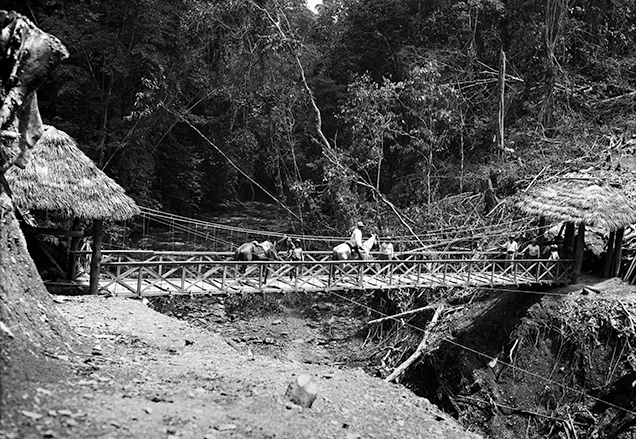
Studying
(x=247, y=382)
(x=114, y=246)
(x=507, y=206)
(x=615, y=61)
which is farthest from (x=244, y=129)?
(x=247, y=382)

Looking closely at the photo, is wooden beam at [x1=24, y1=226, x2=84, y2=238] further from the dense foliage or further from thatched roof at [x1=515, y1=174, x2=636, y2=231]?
thatched roof at [x1=515, y1=174, x2=636, y2=231]

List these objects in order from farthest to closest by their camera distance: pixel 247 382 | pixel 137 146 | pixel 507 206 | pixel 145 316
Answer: pixel 137 146 → pixel 507 206 → pixel 145 316 → pixel 247 382

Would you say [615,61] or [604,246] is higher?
[615,61]

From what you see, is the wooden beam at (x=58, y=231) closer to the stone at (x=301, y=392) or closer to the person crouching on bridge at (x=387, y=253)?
the stone at (x=301, y=392)

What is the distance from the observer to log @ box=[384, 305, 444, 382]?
437 inches

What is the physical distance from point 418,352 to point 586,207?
3.96m

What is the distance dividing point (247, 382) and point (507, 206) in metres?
10.4

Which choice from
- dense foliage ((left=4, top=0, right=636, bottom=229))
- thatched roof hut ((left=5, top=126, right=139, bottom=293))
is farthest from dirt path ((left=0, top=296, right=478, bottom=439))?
dense foliage ((left=4, top=0, right=636, bottom=229))

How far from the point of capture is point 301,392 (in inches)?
219

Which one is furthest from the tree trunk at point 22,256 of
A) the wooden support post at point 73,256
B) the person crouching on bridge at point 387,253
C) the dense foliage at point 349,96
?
the dense foliage at point 349,96

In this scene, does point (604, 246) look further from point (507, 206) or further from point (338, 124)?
point (338, 124)

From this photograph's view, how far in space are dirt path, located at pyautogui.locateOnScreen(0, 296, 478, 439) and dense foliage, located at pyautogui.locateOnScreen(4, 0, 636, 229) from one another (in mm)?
8977

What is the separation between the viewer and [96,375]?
506 centimetres

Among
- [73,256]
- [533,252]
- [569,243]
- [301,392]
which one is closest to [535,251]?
[533,252]
